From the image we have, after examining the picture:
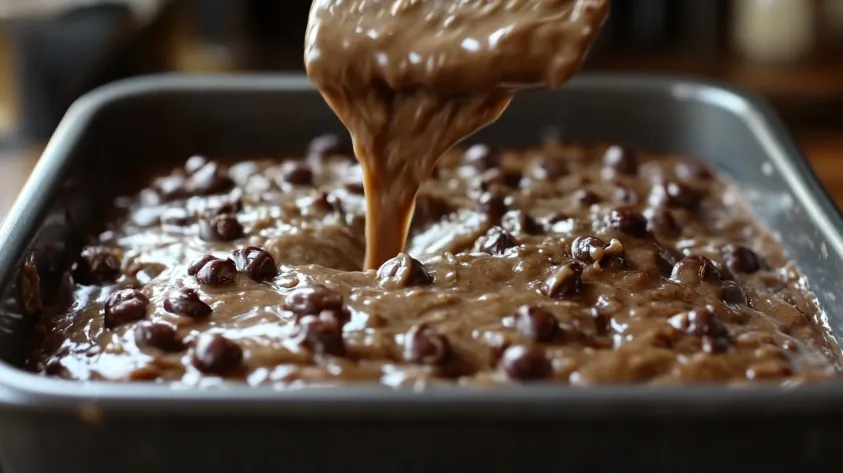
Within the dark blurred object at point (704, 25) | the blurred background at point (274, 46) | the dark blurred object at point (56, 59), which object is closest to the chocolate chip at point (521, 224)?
the blurred background at point (274, 46)

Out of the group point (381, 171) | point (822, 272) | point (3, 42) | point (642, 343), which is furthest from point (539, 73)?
point (3, 42)

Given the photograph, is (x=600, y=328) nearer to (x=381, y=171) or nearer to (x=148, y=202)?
(x=381, y=171)

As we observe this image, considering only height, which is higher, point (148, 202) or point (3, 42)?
point (3, 42)

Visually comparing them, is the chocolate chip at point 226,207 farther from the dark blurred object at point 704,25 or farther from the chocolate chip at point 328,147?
the dark blurred object at point 704,25

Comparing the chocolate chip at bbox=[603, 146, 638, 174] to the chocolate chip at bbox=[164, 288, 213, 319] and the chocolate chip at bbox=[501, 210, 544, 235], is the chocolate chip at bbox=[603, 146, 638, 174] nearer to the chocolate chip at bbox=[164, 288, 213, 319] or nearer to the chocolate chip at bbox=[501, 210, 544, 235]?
the chocolate chip at bbox=[501, 210, 544, 235]

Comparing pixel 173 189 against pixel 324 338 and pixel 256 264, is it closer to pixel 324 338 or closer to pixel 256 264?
pixel 256 264

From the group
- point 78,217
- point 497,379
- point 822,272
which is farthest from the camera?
point 78,217

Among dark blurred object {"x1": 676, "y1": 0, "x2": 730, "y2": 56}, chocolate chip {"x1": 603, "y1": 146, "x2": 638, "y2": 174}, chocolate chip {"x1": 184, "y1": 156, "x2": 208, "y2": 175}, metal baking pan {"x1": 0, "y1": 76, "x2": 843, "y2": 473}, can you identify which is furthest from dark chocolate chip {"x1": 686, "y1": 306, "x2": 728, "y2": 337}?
dark blurred object {"x1": 676, "y1": 0, "x2": 730, "y2": 56}
